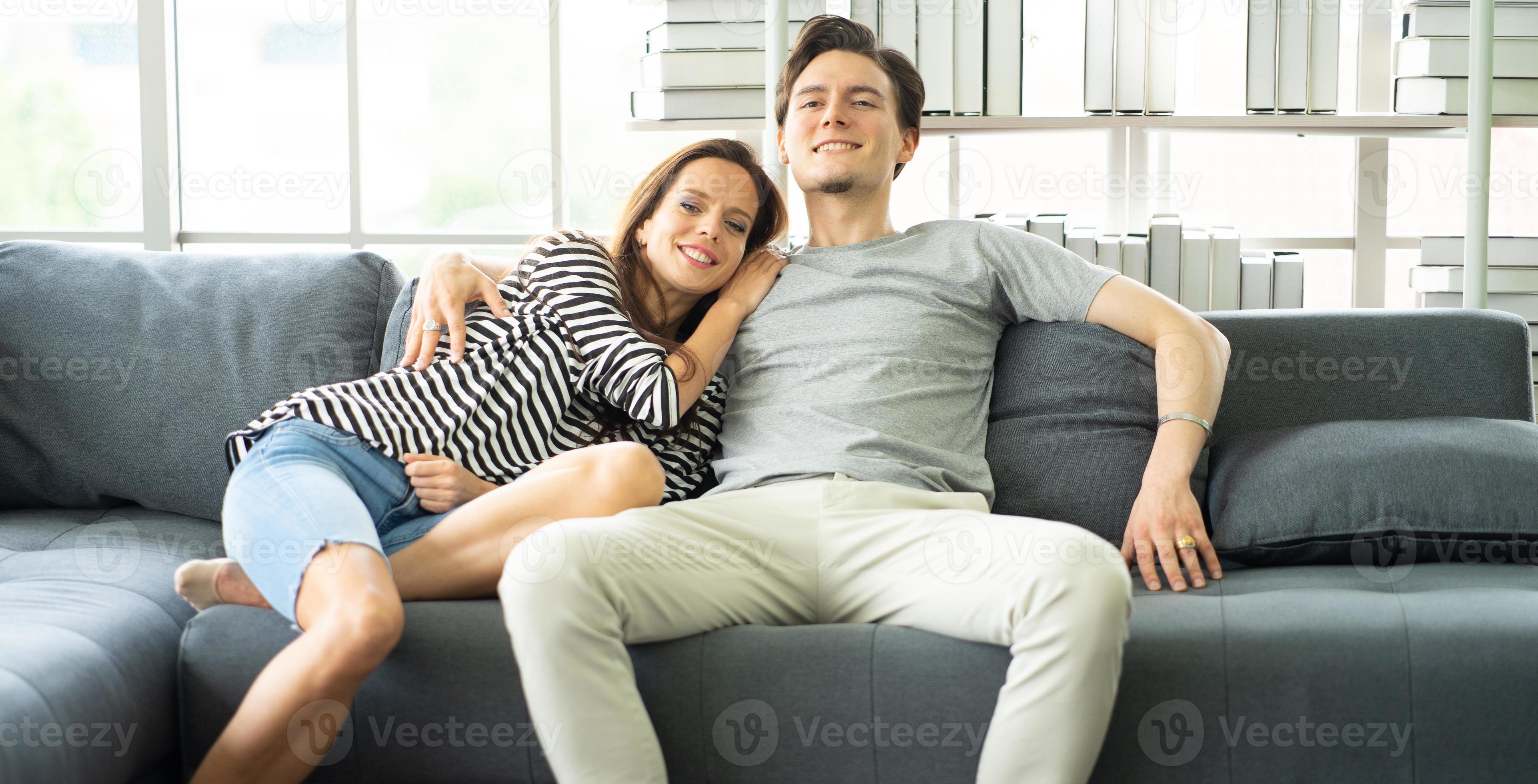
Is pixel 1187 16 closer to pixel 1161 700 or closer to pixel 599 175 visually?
pixel 599 175

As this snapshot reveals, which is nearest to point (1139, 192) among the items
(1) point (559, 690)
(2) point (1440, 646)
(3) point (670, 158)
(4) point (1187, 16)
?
(4) point (1187, 16)

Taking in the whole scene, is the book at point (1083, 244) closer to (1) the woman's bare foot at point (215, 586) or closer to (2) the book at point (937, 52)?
(2) the book at point (937, 52)

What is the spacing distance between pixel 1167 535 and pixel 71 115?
3237 mm

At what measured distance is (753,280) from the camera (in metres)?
1.85

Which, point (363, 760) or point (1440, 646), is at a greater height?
point (1440, 646)

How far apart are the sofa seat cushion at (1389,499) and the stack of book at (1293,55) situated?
0.98 m

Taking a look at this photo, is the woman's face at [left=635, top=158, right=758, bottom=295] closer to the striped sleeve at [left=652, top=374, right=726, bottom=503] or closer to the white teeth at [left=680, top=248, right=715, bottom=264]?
the white teeth at [left=680, top=248, right=715, bottom=264]

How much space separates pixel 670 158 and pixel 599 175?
1532 millimetres

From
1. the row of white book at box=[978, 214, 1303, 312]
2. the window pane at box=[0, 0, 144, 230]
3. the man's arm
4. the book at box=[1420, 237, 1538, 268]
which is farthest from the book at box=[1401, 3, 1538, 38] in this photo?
the window pane at box=[0, 0, 144, 230]

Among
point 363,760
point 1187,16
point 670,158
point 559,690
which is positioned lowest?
point 363,760

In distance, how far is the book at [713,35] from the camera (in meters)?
2.48

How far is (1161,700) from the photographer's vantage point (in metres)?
1.31

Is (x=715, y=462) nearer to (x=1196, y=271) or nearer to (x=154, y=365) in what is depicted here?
(x=154, y=365)

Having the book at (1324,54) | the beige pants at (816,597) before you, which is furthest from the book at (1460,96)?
the beige pants at (816,597)
